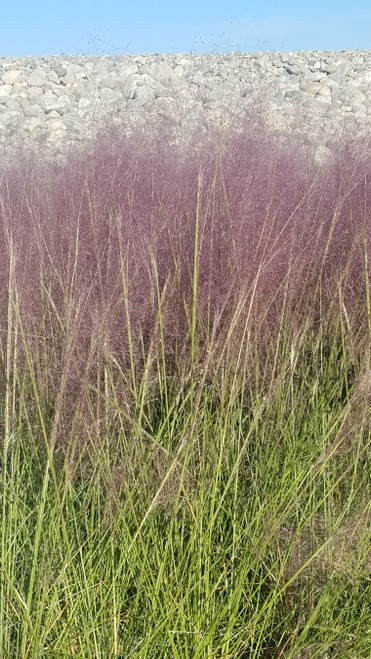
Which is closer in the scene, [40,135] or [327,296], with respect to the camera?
[327,296]

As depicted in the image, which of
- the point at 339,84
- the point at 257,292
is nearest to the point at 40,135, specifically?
the point at 339,84

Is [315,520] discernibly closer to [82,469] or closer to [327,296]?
[82,469]

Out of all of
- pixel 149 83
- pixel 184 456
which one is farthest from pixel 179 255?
pixel 149 83

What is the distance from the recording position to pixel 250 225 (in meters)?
1.66

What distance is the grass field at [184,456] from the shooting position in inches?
49.1

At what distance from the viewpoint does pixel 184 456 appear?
138 cm

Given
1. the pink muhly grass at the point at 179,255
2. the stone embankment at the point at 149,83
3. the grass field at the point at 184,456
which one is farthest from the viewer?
the stone embankment at the point at 149,83

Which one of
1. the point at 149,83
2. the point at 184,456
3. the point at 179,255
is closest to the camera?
the point at 184,456

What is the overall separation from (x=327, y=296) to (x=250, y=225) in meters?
0.34

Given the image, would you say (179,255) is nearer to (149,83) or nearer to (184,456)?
(184,456)

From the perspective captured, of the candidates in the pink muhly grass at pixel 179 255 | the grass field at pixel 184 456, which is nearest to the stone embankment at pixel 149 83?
the pink muhly grass at pixel 179 255

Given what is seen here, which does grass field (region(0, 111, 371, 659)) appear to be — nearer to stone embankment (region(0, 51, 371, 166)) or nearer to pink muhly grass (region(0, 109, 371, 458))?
pink muhly grass (region(0, 109, 371, 458))

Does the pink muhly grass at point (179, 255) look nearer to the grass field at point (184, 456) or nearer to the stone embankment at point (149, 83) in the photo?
the grass field at point (184, 456)

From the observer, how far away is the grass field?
49.1 inches
